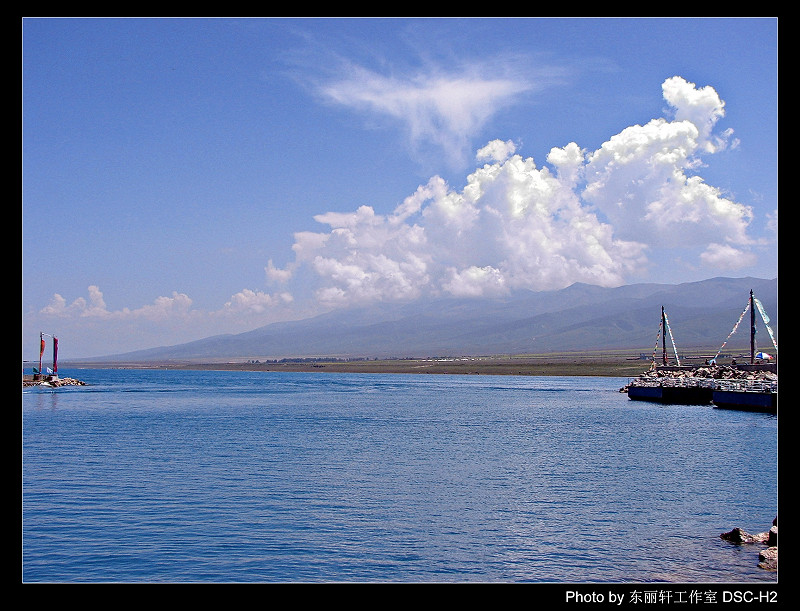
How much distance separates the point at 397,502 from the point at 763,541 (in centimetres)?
1287

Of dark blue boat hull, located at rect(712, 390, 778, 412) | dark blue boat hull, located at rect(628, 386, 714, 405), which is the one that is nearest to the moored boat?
dark blue boat hull, located at rect(712, 390, 778, 412)

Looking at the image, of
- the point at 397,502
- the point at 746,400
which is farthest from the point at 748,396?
the point at 397,502

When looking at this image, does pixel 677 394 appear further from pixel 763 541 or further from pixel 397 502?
pixel 763 541

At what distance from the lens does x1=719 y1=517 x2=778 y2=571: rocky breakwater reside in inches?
738

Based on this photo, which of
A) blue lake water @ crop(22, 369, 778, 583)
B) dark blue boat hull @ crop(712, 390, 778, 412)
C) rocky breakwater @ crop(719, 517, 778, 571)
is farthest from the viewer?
dark blue boat hull @ crop(712, 390, 778, 412)

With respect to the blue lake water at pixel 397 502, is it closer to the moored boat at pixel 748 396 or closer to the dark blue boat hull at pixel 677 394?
the moored boat at pixel 748 396

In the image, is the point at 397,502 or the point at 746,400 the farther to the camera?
the point at 746,400

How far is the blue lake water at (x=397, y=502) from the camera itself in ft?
64.6

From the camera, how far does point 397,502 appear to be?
28.1 meters

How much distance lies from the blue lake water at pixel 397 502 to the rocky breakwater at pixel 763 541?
16.3 inches

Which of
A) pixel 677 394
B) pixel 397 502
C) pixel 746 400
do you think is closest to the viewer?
pixel 397 502

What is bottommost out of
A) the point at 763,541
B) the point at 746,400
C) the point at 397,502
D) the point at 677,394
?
the point at 677,394

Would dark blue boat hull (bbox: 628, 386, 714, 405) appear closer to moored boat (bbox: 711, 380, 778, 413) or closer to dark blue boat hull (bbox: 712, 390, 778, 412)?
moored boat (bbox: 711, 380, 778, 413)

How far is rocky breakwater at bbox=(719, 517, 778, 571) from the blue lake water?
0.41m
